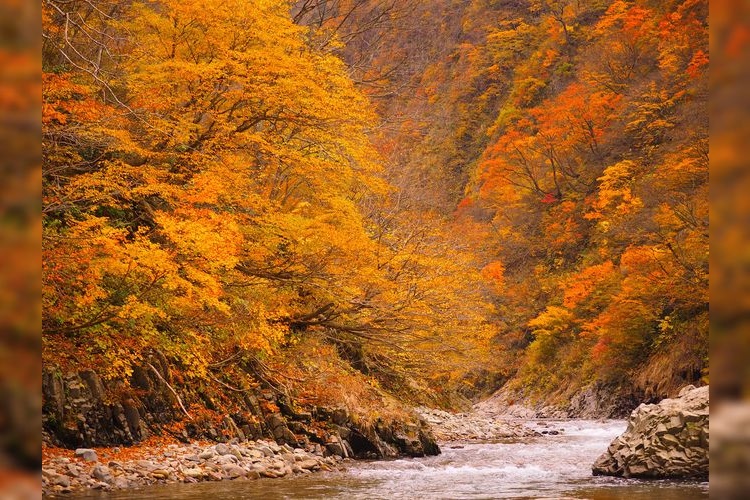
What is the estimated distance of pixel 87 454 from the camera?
951cm

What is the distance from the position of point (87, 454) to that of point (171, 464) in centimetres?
116

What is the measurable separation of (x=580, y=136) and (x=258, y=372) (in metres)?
23.7

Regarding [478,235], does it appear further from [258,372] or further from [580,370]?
[258,372]

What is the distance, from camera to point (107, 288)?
10391 millimetres

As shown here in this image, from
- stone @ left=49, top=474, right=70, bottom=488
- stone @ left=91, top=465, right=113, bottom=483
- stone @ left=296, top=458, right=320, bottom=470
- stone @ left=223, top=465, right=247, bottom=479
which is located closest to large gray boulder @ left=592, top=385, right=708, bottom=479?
stone @ left=296, top=458, right=320, bottom=470

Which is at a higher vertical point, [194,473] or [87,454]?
[87,454]

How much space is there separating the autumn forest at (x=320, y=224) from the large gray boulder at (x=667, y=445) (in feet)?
18.0

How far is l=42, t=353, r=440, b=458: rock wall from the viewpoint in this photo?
9.96m

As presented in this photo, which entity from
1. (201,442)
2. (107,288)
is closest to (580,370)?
(201,442)

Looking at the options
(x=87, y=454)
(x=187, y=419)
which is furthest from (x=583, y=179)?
(x=87, y=454)

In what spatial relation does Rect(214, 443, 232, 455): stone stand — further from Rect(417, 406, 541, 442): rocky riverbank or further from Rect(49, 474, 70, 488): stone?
Rect(417, 406, 541, 442): rocky riverbank

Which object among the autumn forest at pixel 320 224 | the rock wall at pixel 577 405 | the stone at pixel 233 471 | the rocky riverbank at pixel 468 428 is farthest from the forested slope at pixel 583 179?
the stone at pixel 233 471

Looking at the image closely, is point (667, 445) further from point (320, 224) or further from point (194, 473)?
point (320, 224)

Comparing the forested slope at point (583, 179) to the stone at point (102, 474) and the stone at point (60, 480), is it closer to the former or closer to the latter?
the stone at point (102, 474)
